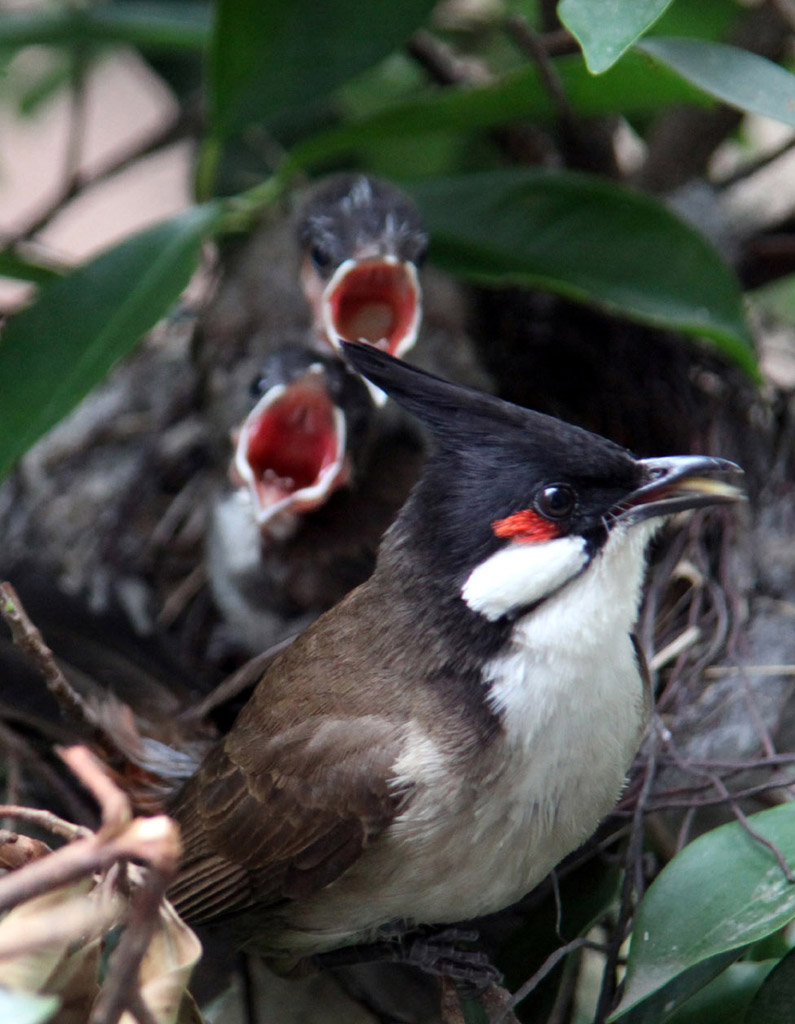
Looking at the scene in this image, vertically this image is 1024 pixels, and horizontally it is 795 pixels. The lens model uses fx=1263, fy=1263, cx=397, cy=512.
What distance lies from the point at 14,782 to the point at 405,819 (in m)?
0.62

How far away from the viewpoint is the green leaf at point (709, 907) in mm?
1271

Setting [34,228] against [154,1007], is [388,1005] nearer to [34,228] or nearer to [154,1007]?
[154,1007]

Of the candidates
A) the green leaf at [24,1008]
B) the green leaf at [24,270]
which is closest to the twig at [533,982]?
the green leaf at [24,1008]

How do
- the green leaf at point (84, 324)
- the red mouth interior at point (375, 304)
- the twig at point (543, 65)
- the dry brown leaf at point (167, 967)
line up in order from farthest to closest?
the red mouth interior at point (375, 304)
the twig at point (543, 65)
the green leaf at point (84, 324)
the dry brown leaf at point (167, 967)

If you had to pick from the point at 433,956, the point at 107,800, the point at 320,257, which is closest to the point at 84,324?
the point at 320,257

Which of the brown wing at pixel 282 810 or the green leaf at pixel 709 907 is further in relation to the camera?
the brown wing at pixel 282 810

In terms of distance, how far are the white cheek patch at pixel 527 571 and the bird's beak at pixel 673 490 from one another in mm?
71

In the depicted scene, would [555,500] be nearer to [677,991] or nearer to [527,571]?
[527,571]

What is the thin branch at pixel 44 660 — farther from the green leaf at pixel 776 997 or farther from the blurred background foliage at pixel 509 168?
the green leaf at pixel 776 997

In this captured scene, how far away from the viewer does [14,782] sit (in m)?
1.72

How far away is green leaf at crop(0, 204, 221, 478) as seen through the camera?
72.9 inches

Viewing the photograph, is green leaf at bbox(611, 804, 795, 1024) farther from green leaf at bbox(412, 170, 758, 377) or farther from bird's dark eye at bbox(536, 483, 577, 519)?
green leaf at bbox(412, 170, 758, 377)

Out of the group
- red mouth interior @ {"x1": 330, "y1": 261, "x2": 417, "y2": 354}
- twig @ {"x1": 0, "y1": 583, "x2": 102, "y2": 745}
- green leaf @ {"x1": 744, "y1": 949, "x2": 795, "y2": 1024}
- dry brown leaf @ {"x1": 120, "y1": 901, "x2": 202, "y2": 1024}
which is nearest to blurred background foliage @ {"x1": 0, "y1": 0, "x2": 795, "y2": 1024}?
green leaf @ {"x1": 744, "y1": 949, "x2": 795, "y2": 1024}

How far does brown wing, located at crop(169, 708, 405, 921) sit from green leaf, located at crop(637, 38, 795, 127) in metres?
0.86
